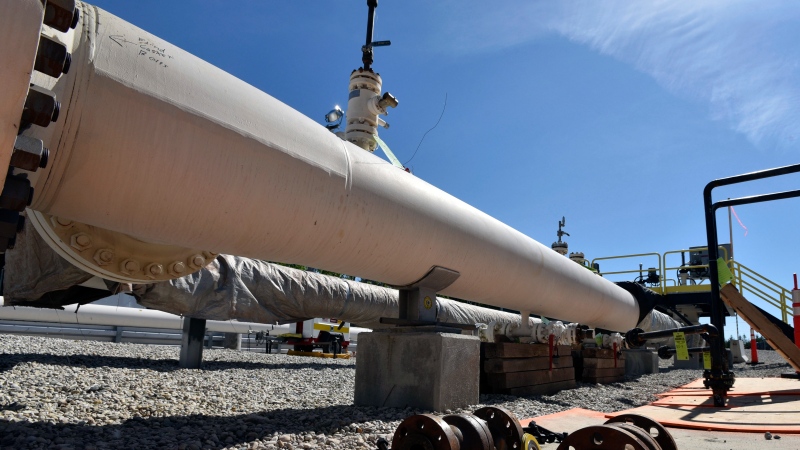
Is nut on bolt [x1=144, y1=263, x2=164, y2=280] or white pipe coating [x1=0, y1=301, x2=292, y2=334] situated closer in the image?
nut on bolt [x1=144, y1=263, x2=164, y2=280]

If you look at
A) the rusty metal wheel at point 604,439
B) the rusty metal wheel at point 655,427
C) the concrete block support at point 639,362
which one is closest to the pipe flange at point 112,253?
the rusty metal wheel at point 604,439

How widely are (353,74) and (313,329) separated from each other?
8.36 meters

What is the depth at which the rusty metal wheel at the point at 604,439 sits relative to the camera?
1.79 metres

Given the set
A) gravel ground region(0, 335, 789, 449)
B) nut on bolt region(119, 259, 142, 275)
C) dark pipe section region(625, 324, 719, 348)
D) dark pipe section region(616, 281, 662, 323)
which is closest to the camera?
gravel ground region(0, 335, 789, 449)

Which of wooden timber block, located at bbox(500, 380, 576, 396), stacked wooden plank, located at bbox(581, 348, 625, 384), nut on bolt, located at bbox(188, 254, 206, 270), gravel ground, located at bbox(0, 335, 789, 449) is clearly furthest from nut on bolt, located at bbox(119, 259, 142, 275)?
stacked wooden plank, located at bbox(581, 348, 625, 384)

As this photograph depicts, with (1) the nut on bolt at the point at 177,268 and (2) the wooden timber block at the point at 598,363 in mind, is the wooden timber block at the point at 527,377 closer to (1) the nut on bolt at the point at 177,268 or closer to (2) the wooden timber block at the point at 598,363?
(2) the wooden timber block at the point at 598,363

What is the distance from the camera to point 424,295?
Result: 4.05 meters

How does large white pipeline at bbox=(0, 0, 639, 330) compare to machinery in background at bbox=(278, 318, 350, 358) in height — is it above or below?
above

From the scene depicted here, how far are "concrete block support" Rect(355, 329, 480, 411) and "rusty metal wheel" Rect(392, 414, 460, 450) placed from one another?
5.49 ft

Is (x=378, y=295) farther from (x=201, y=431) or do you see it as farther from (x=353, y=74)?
(x=201, y=431)

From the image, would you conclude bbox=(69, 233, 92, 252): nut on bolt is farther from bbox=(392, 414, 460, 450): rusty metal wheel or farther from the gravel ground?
bbox=(392, 414, 460, 450): rusty metal wheel

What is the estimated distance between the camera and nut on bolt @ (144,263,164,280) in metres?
3.01

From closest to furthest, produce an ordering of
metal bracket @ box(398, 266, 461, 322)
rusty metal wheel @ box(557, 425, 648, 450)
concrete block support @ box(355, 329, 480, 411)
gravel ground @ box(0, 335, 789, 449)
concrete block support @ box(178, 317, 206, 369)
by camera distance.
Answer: rusty metal wheel @ box(557, 425, 648, 450)
gravel ground @ box(0, 335, 789, 449)
concrete block support @ box(355, 329, 480, 411)
metal bracket @ box(398, 266, 461, 322)
concrete block support @ box(178, 317, 206, 369)

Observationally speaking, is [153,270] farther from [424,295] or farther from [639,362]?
[639,362]
